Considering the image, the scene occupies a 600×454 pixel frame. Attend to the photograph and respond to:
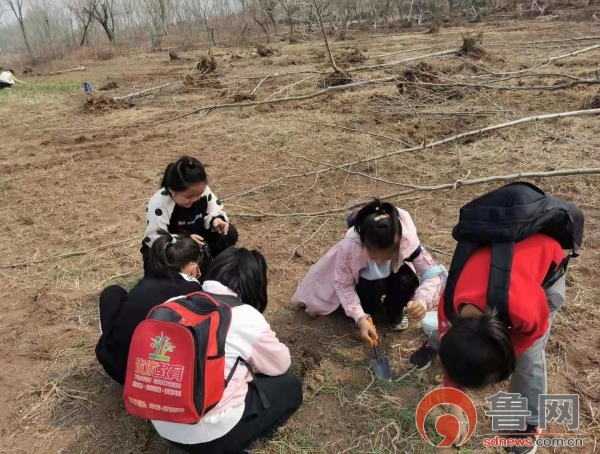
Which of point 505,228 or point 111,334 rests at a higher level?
point 505,228

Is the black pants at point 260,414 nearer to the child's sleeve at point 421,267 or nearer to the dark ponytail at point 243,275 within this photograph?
the dark ponytail at point 243,275

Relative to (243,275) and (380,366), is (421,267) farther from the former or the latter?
(243,275)

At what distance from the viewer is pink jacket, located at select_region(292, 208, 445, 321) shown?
2.06 meters

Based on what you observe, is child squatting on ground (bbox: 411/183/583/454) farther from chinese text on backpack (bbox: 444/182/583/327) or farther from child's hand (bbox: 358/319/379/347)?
child's hand (bbox: 358/319/379/347)

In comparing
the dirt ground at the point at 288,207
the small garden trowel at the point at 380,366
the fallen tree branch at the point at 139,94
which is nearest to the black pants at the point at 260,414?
the dirt ground at the point at 288,207

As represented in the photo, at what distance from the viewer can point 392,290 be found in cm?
224

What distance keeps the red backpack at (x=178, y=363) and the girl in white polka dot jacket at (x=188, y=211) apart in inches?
19.6

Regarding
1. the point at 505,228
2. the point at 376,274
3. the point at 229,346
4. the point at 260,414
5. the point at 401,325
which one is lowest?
the point at 401,325

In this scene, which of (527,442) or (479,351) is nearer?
(479,351)

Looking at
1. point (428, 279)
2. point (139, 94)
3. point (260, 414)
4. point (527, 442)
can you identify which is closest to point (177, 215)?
point (260, 414)

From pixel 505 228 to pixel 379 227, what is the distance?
566mm

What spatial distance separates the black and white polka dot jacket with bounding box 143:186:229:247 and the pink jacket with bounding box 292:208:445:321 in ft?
2.41

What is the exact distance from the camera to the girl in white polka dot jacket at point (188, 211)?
228 centimetres

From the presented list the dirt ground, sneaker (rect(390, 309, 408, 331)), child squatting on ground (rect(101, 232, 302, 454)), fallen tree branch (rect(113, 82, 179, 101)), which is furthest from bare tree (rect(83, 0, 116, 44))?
sneaker (rect(390, 309, 408, 331))
